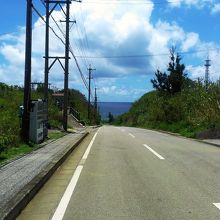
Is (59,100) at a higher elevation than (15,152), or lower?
higher

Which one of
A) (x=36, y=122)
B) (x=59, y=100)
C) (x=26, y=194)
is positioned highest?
(x=59, y=100)

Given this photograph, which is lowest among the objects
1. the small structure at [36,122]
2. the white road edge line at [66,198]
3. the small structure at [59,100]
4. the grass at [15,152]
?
the white road edge line at [66,198]

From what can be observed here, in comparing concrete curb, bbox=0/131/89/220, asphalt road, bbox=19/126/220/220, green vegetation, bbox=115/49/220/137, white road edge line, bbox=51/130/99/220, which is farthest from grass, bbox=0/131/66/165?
green vegetation, bbox=115/49/220/137

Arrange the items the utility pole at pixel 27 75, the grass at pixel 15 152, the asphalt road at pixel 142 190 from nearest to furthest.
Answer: the asphalt road at pixel 142 190, the grass at pixel 15 152, the utility pole at pixel 27 75

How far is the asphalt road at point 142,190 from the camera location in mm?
8164

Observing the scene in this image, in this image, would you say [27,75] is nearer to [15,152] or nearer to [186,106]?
[15,152]

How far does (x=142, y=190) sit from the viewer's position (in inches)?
408

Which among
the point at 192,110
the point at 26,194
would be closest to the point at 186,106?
the point at 192,110

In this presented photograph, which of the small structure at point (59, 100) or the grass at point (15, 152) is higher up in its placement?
the small structure at point (59, 100)

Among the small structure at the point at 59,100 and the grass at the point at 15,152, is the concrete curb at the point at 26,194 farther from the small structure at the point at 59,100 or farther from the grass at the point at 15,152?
the small structure at the point at 59,100

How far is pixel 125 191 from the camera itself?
33.7ft

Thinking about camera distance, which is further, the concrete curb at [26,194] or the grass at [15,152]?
the grass at [15,152]

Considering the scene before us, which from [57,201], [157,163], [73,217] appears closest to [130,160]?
[157,163]

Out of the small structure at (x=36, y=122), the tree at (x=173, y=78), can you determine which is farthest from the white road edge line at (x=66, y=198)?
the tree at (x=173, y=78)
